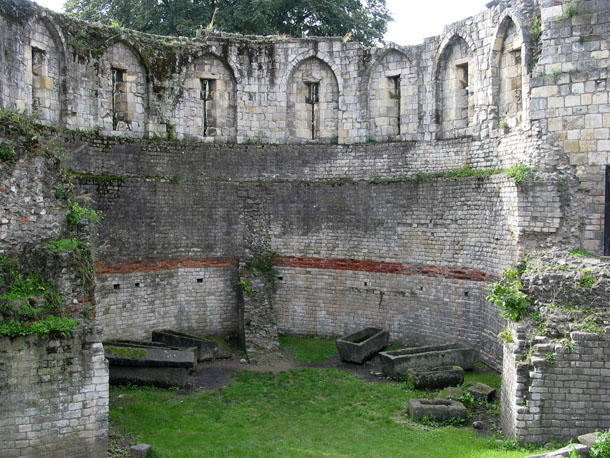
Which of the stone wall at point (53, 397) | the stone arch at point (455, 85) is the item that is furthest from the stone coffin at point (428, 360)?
the stone wall at point (53, 397)

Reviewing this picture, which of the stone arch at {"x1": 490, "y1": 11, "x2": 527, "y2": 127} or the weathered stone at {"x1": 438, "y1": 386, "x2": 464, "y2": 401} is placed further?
the stone arch at {"x1": 490, "y1": 11, "x2": 527, "y2": 127}

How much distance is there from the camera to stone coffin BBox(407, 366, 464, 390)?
12.4 meters

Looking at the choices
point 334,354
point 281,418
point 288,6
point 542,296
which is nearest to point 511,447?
point 542,296

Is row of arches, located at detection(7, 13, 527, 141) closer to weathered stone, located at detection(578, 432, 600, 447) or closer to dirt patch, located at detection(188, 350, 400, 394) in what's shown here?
dirt patch, located at detection(188, 350, 400, 394)

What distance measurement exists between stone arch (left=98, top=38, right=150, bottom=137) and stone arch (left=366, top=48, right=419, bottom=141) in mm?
6699

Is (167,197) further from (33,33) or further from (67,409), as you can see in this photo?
(67,409)

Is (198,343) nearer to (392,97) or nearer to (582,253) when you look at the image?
(392,97)

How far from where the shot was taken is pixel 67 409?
8.80 meters

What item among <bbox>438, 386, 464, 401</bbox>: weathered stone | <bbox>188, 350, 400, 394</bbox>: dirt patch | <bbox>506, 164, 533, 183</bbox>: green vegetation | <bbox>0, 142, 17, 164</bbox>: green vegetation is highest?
<bbox>0, 142, 17, 164</bbox>: green vegetation

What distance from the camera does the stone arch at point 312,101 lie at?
18.0 meters

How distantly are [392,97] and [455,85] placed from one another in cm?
204

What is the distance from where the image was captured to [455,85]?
1595 cm

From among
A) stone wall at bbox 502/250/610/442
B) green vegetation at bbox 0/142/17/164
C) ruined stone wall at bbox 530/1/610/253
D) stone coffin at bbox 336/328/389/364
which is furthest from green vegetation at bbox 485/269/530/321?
green vegetation at bbox 0/142/17/164

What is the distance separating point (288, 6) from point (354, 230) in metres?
12.0
